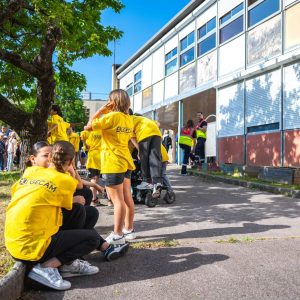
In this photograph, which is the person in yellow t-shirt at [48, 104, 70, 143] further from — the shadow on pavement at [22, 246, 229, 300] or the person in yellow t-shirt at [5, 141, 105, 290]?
the person in yellow t-shirt at [5, 141, 105, 290]

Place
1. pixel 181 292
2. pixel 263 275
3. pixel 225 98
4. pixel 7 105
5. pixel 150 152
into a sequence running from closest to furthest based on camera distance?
pixel 181 292
pixel 263 275
pixel 150 152
pixel 7 105
pixel 225 98

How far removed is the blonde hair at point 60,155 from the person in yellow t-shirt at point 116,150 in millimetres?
909

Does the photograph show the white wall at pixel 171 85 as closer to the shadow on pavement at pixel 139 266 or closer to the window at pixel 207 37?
the window at pixel 207 37

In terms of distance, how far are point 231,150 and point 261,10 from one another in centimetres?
523

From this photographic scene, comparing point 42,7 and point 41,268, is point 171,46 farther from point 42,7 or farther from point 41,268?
point 41,268

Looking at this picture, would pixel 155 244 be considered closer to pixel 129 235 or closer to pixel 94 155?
pixel 129 235

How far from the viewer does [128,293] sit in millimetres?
3492

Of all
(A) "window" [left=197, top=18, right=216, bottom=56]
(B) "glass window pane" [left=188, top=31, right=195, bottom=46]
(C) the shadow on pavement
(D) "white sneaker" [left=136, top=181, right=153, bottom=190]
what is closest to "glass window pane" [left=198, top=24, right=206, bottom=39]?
(A) "window" [left=197, top=18, right=216, bottom=56]

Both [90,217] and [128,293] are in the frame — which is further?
[90,217]

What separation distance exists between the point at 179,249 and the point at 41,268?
1.77m

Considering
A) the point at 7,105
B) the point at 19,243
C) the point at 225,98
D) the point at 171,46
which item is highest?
the point at 171,46

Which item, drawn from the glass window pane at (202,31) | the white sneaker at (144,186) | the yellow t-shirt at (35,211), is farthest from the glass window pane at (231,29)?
the yellow t-shirt at (35,211)

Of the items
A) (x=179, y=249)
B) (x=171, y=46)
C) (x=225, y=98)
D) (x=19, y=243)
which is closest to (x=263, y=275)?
(x=179, y=249)

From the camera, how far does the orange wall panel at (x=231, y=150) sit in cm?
1543
